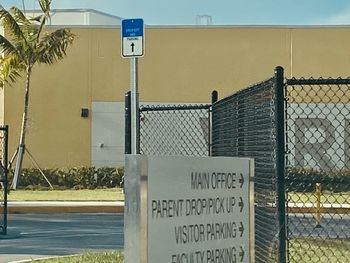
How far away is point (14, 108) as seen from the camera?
3158 cm

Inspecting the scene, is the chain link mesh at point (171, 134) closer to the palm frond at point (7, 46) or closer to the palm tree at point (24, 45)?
the palm tree at point (24, 45)

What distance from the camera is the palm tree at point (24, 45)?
1101 inches

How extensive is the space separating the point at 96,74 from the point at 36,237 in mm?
17412

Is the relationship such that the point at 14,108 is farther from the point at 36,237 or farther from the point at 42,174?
the point at 36,237

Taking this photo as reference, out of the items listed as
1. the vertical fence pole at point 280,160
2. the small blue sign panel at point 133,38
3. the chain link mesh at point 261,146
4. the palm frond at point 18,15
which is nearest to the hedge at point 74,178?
the palm frond at point 18,15

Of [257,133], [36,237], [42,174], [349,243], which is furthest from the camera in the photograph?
[42,174]

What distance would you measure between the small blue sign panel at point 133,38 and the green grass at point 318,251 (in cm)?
300

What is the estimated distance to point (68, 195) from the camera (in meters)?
26.0

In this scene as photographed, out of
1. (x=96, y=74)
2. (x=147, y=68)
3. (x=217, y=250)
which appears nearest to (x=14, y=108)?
(x=96, y=74)

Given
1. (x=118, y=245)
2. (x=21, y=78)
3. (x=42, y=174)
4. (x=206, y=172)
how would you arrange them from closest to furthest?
(x=206, y=172) < (x=118, y=245) < (x=42, y=174) < (x=21, y=78)

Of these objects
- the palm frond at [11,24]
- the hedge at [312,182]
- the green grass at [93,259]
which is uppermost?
the palm frond at [11,24]

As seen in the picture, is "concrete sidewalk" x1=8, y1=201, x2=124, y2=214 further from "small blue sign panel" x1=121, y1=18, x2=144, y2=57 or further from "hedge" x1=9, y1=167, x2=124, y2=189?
"small blue sign panel" x1=121, y1=18, x2=144, y2=57

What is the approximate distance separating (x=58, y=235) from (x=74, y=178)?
48.4 ft

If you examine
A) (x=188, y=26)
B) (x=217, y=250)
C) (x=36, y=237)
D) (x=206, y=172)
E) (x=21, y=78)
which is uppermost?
(x=188, y=26)
